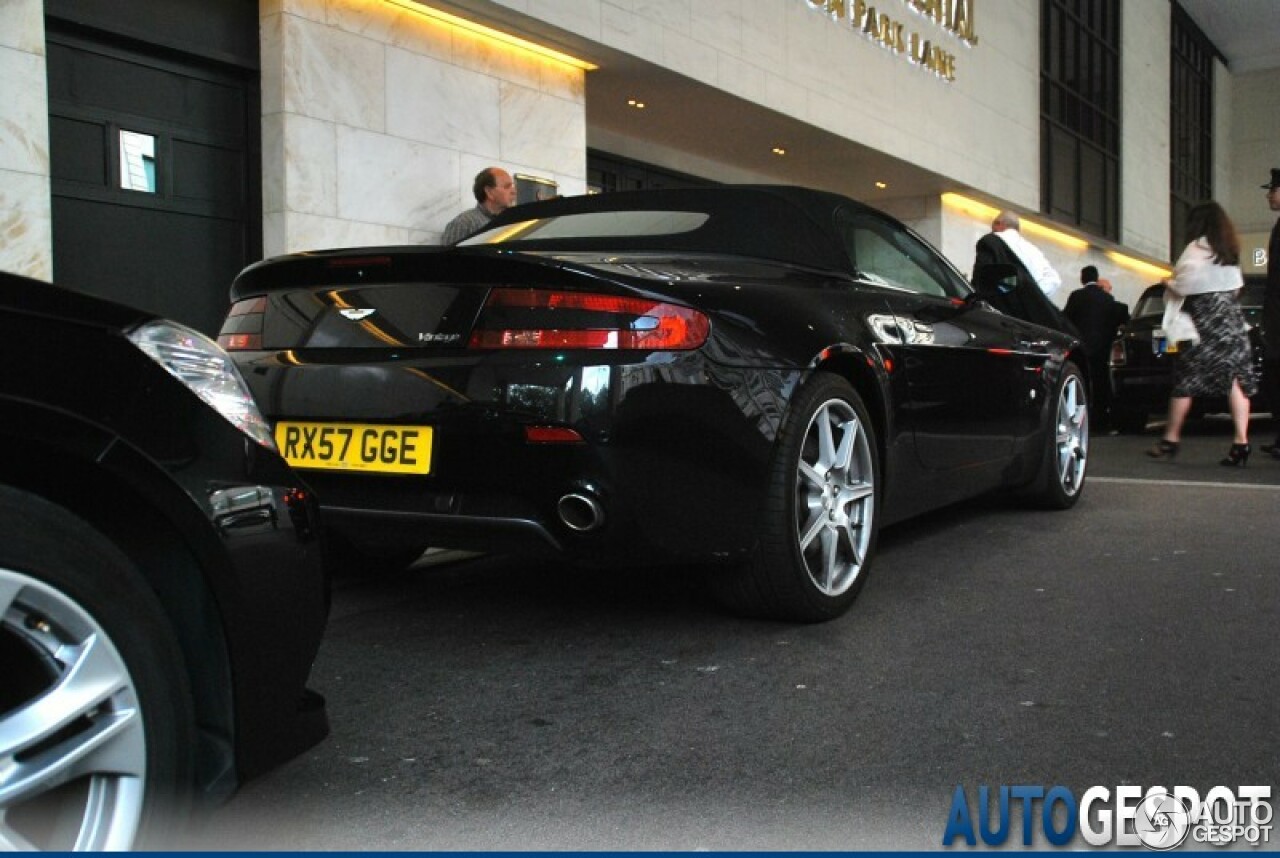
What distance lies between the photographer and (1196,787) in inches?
90.1

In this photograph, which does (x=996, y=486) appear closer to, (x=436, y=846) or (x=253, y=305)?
(x=253, y=305)

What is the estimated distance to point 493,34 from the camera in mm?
9828

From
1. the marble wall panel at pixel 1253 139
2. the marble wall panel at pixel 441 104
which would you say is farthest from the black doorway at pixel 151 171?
the marble wall panel at pixel 1253 139

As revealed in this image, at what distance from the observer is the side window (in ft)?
14.0

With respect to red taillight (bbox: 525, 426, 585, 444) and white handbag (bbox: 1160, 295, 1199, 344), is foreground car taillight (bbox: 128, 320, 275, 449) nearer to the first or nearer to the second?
red taillight (bbox: 525, 426, 585, 444)

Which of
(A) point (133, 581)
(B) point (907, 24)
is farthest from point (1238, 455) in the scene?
(B) point (907, 24)

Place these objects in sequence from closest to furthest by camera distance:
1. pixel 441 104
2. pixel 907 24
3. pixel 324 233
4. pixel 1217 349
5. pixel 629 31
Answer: pixel 1217 349 < pixel 324 233 < pixel 441 104 < pixel 629 31 < pixel 907 24

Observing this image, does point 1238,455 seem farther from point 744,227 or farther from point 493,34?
point 493,34

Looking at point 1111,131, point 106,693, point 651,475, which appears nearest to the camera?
point 106,693

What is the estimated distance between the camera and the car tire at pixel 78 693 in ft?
5.01

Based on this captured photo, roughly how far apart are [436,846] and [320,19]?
24.5 ft

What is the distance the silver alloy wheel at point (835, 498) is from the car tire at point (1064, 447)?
2093 millimetres

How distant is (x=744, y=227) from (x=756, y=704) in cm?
178

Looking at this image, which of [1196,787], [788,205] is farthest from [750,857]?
[788,205]
